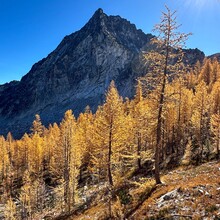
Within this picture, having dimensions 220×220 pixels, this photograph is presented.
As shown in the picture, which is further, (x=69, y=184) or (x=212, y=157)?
(x=212, y=157)

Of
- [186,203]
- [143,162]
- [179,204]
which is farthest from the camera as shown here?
[143,162]

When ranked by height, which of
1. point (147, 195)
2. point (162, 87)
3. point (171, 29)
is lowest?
point (147, 195)

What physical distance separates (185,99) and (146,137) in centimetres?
1175

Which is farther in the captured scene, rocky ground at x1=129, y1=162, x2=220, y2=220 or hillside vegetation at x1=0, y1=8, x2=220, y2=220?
hillside vegetation at x1=0, y1=8, x2=220, y2=220

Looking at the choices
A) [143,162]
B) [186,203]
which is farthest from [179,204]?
[143,162]

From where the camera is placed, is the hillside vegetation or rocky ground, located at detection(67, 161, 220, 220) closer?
rocky ground, located at detection(67, 161, 220, 220)

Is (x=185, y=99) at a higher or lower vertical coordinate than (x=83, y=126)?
higher

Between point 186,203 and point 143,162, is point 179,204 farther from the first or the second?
point 143,162

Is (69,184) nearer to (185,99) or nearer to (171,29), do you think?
(171,29)

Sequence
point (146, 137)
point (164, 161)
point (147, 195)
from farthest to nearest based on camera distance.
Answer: point (146, 137) < point (164, 161) < point (147, 195)

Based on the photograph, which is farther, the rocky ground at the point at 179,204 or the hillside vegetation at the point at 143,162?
the hillside vegetation at the point at 143,162

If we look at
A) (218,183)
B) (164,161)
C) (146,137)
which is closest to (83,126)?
(146,137)

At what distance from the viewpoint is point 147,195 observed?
18547 mm

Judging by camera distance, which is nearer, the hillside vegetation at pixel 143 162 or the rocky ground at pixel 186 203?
the rocky ground at pixel 186 203
